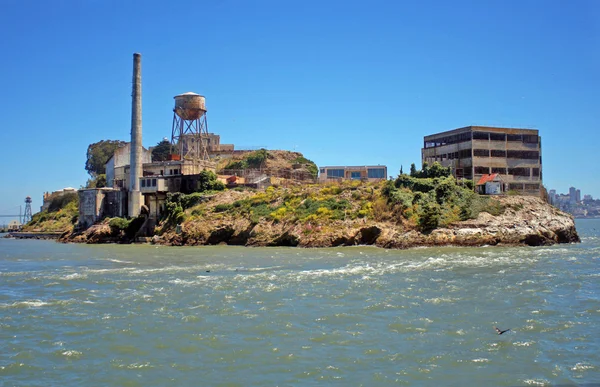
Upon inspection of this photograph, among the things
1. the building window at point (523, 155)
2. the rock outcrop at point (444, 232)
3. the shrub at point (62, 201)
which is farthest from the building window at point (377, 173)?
the shrub at point (62, 201)

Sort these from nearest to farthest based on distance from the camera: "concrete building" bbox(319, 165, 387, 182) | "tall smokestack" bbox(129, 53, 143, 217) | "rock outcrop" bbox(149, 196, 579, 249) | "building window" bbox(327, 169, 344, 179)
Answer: "rock outcrop" bbox(149, 196, 579, 249)
"tall smokestack" bbox(129, 53, 143, 217)
"concrete building" bbox(319, 165, 387, 182)
"building window" bbox(327, 169, 344, 179)

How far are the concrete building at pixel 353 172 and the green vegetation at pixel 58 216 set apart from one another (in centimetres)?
3866

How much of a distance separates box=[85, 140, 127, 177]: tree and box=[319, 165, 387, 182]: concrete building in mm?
52258

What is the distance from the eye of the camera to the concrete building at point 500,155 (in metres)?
62.2

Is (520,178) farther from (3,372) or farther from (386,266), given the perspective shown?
(3,372)

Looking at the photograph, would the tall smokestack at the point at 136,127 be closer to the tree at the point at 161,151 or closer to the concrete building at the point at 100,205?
the concrete building at the point at 100,205

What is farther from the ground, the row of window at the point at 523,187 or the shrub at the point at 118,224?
the row of window at the point at 523,187

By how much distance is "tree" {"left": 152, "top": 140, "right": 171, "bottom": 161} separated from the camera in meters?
98.9

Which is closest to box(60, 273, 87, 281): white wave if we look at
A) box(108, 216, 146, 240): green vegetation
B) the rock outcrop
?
the rock outcrop

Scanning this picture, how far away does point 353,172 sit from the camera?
77.2 metres

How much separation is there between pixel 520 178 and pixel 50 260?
168ft

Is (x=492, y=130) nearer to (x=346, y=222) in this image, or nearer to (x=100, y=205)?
(x=346, y=222)

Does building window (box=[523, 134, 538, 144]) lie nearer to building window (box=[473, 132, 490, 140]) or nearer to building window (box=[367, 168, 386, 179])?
building window (box=[473, 132, 490, 140])

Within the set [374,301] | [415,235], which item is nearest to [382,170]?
[415,235]
